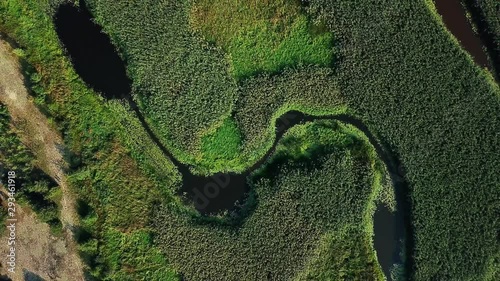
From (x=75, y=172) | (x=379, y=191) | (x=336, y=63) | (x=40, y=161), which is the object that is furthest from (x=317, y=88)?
(x=40, y=161)

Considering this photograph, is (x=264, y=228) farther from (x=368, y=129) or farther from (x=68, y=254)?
(x=68, y=254)

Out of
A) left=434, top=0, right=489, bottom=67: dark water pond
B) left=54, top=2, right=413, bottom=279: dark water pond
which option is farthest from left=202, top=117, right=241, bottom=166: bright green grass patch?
left=434, top=0, right=489, bottom=67: dark water pond

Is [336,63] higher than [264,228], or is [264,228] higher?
[336,63]

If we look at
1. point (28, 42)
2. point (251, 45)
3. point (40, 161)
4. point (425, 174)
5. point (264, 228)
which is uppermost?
point (28, 42)

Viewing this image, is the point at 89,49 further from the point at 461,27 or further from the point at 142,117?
the point at 461,27
